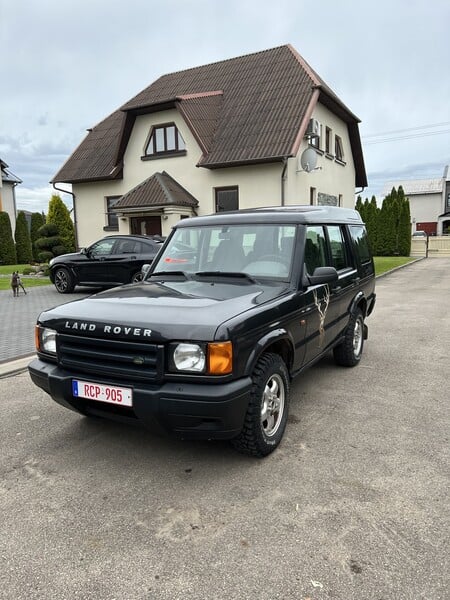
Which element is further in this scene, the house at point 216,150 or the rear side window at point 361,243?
the house at point 216,150

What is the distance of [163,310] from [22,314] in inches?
302

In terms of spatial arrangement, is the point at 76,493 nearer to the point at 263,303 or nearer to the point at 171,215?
the point at 263,303

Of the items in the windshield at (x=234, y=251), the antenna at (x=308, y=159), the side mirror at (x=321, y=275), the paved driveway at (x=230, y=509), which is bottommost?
the paved driveway at (x=230, y=509)

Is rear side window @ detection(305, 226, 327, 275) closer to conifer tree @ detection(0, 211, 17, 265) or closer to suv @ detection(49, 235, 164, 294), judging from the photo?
suv @ detection(49, 235, 164, 294)

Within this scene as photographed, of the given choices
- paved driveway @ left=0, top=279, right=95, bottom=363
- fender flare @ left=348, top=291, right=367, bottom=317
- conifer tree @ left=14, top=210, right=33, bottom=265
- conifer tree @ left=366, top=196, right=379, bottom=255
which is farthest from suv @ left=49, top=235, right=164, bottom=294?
conifer tree @ left=366, top=196, right=379, bottom=255

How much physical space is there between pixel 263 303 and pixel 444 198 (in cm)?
7066

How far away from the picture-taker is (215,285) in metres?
3.87

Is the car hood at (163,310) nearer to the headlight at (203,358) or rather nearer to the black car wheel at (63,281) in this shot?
the headlight at (203,358)

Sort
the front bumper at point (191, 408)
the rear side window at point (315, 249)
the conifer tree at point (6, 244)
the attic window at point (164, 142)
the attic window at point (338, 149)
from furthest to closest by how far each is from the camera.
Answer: the conifer tree at point (6, 244) → the attic window at point (338, 149) → the attic window at point (164, 142) → the rear side window at point (315, 249) → the front bumper at point (191, 408)

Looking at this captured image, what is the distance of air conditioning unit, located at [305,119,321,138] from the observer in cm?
1735

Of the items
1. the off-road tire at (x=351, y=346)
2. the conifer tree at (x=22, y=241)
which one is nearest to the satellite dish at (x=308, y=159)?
the off-road tire at (x=351, y=346)

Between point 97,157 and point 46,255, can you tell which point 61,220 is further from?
point 97,157

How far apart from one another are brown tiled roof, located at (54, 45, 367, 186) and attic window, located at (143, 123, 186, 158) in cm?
84

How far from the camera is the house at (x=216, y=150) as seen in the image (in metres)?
17.2
